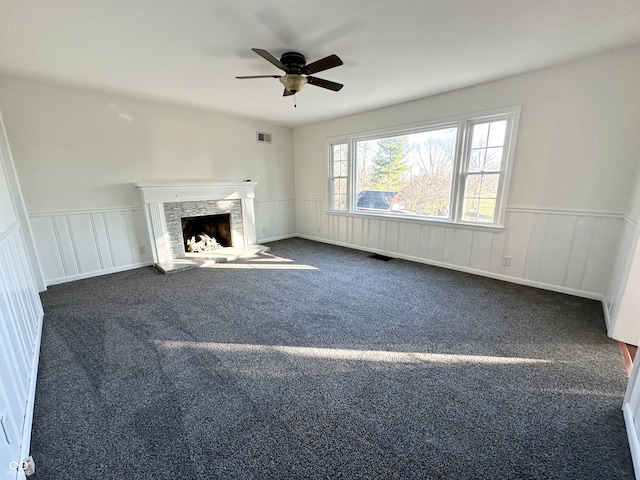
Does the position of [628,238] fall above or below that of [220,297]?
above

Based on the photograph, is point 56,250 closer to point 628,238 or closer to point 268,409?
point 268,409

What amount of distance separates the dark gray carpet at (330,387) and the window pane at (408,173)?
5.66 feet

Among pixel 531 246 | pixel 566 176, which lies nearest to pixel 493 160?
pixel 566 176

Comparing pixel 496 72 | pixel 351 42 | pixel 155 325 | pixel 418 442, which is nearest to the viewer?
pixel 418 442

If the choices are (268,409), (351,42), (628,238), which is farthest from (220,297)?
(628,238)

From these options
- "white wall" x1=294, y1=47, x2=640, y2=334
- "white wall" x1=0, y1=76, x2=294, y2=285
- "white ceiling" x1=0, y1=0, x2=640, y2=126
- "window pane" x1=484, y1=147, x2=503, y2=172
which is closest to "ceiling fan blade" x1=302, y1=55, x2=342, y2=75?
"white ceiling" x1=0, y1=0, x2=640, y2=126

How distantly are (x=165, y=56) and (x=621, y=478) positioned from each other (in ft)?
14.3

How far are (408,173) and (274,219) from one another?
3.12 m

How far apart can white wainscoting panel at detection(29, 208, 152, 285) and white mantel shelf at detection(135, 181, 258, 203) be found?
1.28ft

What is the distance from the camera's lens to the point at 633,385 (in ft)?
4.83

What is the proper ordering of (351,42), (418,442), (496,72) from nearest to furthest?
(418,442) → (351,42) → (496,72)

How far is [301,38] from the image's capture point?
7.59ft

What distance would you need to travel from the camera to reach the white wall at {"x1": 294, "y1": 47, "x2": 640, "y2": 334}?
8.59 ft

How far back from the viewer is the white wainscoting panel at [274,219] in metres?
5.83
